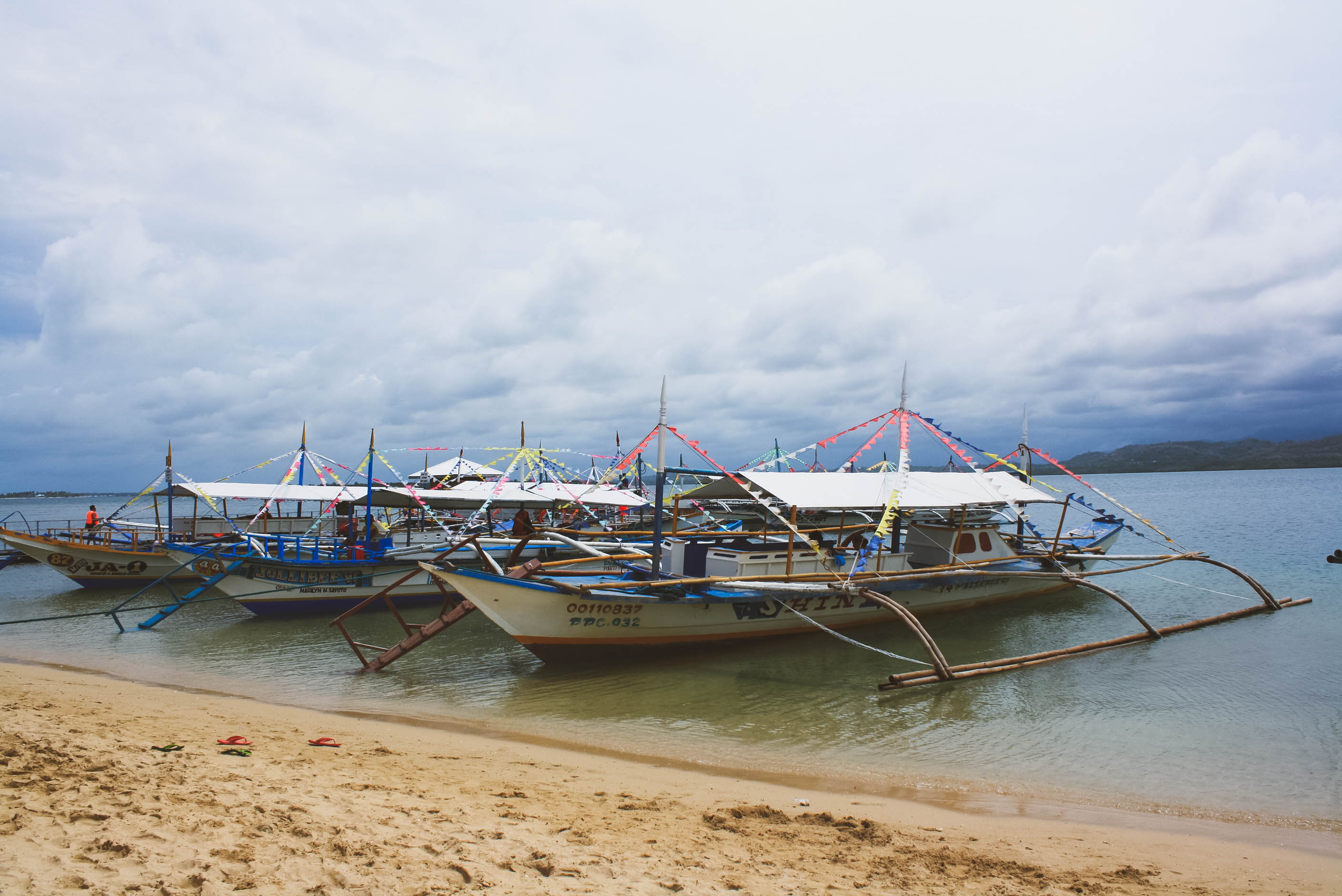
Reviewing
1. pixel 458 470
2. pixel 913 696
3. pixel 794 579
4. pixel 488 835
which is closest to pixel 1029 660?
pixel 913 696

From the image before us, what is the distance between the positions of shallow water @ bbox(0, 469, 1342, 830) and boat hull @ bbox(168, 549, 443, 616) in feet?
2.04

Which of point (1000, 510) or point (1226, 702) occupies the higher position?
point (1000, 510)

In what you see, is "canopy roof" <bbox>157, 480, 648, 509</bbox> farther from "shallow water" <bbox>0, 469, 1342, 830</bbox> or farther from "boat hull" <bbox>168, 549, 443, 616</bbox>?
"shallow water" <bbox>0, 469, 1342, 830</bbox>

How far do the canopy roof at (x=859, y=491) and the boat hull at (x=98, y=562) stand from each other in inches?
736

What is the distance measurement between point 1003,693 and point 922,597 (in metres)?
5.11

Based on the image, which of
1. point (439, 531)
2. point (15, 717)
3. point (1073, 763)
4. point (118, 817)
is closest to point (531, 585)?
point (15, 717)

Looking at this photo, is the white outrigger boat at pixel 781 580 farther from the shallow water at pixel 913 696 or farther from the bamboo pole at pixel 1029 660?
the bamboo pole at pixel 1029 660

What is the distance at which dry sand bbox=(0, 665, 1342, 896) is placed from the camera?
15.6ft

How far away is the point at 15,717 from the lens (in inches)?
328

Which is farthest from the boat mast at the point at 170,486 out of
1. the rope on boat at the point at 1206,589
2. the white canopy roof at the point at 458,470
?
the rope on boat at the point at 1206,589

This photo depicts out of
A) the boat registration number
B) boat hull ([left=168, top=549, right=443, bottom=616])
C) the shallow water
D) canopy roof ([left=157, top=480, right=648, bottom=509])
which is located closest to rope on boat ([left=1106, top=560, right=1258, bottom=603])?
the shallow water

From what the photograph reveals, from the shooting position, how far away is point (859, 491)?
1605 cm

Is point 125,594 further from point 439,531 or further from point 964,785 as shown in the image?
point 964,785

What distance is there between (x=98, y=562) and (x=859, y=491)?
78.8ft
